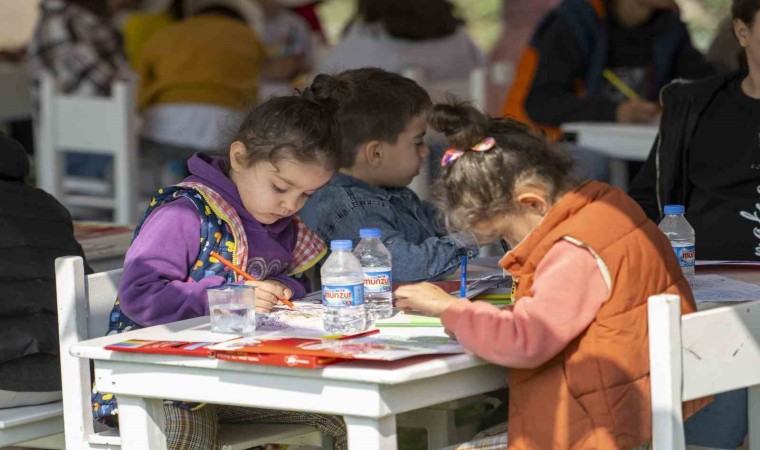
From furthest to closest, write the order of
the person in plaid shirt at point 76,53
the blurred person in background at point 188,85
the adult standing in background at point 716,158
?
the person in plaid shirt at point 76,53, the blurred person in background at point 188,85, the adult standing in background at point 716,158

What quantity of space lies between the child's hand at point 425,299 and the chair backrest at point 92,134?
3759mm

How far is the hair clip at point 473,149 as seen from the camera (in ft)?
7.70

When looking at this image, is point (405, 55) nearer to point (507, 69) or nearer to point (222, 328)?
point (507, 69)

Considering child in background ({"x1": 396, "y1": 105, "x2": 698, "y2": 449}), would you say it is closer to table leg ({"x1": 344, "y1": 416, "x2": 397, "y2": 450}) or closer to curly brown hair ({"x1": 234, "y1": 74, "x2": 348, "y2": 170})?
table leg ({"x1": 344, "y1": 416, "x2": 397, "y2": 450})

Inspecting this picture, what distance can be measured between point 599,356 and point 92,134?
14.2 feet

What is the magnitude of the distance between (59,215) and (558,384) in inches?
53.3

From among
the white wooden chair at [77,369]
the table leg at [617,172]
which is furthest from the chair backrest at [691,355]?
the table leg at [617,172]

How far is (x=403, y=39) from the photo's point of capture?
244 inches

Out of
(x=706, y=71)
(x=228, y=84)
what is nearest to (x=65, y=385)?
(x=706, y=71)

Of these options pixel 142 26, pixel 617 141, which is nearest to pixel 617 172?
pixel 617 141

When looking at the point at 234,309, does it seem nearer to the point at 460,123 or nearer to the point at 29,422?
the point at 460,123

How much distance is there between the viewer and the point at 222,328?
239 cm

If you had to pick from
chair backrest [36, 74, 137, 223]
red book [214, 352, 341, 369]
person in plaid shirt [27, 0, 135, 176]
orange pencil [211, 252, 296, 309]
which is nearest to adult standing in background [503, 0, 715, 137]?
chair backrest [36, 74, 137, 223]

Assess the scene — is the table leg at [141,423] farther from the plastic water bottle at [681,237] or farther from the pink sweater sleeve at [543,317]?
the plastic water bottle at [681,237]
